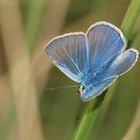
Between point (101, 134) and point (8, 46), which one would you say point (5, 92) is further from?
point (101, 134)

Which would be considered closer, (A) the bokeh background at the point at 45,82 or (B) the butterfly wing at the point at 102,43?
(B) the butterfly wing at the point at 102,43

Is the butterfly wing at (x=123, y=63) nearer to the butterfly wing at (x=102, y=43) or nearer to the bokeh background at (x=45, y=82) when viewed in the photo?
the butterfly wing at (x=102, y=43)

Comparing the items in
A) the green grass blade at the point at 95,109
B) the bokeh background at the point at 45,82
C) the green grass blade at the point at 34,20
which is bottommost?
the bokeh background at the point at 45,82

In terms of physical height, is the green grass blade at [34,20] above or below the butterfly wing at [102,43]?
below

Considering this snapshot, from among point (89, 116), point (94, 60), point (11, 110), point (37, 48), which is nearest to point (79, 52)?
point (94, 60)

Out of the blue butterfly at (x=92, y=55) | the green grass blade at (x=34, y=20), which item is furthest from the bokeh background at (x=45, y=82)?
the blue butterfly at (x=92, y=55)

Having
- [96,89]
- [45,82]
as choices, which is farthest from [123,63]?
[45,82]
